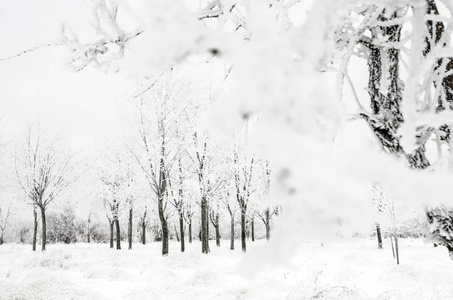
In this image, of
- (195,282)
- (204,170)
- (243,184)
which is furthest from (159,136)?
(195,282)

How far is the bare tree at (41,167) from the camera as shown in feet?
53.6

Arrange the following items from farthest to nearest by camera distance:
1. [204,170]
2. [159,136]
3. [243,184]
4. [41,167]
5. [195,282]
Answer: [41,167], [243,184], [204,170], [159,136], [195,282]

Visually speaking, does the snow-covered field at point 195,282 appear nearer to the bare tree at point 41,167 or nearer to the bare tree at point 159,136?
the bare tree at point 159,136

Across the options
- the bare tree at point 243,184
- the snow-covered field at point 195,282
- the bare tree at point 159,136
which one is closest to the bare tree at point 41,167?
the snow-covered field at point 195,282

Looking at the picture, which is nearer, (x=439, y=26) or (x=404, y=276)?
(x=439, y=26)

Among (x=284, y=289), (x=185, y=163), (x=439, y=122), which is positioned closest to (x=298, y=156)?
(x=439, y=122)

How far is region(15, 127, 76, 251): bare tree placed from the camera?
16.3m

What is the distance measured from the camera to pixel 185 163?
1689cm

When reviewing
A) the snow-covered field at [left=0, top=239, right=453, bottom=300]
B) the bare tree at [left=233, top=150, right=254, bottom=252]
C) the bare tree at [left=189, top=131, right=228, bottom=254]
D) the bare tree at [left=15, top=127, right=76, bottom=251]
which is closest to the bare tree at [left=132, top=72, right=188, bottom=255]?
the bare tree at [left=189, top=131, right=228, bottom=254]

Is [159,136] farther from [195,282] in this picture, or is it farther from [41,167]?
[41,167]

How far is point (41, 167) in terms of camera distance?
16.6 m

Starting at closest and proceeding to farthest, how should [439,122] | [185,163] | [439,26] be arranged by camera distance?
[439,122]
[439,26]
[185,163]

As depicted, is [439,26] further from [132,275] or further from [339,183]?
[132,275]

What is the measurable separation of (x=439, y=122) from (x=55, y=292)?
5724 millimetres
